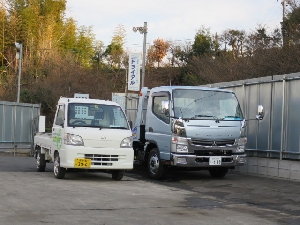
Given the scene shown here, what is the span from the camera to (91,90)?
4650 centimetres

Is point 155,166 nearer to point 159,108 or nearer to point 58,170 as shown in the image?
point 159,108

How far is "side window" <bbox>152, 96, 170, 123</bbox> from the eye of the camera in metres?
14.6

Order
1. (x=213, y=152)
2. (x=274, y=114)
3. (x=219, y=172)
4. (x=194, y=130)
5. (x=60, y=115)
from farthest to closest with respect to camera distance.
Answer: (x=274, y=114), (x=219, y=172), (x=60, y=115), (x=213, y=152), (x=194, y=130)

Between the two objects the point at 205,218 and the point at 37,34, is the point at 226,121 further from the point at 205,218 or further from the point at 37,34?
the point at 37,34

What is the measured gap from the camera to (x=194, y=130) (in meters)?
14.1

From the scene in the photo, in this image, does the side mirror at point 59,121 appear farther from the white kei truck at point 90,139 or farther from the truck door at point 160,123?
the truck door at point 160,123

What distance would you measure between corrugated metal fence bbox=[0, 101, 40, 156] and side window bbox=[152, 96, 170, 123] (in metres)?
15.2

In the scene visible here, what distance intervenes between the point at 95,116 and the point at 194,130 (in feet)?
8.14

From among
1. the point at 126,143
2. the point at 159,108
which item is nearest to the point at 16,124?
the point at 159,108

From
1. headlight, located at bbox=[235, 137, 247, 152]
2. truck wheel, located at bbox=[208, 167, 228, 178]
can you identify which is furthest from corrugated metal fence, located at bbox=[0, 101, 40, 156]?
headlight, located at bbox=[235, 137, 247, 152]

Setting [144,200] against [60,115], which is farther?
[60,115]

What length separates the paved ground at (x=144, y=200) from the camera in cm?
885

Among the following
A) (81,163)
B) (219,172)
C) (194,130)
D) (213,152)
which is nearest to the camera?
(81,163)

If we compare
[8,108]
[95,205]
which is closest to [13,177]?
[95,205]
